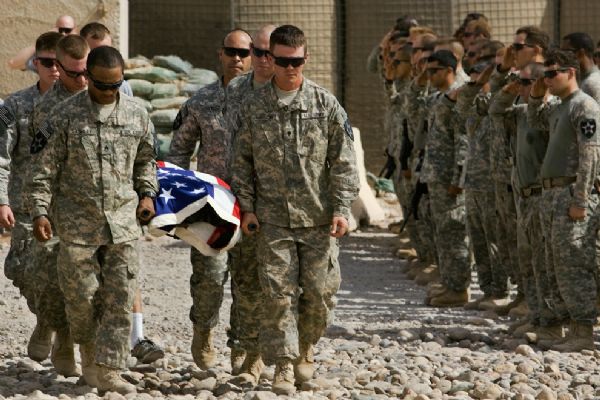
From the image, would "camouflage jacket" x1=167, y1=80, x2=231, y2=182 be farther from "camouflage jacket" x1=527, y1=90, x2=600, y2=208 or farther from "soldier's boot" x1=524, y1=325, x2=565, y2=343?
"soldier's boot" x1=524, y1=325, x2=565, y2=343

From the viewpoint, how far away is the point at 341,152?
8.00 m

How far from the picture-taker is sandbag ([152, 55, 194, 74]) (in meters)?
19.2

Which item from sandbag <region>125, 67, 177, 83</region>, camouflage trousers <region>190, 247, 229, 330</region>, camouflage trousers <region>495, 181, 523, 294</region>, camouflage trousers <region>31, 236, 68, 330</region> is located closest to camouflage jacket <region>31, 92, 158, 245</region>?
camouflage trousers <region>31, 236, 68, 330</region>

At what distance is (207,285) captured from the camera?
882 cm

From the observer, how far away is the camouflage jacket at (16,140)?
902 cm

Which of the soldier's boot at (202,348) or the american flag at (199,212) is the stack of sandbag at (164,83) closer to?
the soldier's boot at (202,348)

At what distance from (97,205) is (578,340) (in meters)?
3.35

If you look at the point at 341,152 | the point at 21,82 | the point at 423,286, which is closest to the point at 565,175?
the point at 341,152

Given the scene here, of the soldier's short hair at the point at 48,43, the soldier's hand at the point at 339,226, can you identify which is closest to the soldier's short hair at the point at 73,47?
the soldier's short hair at the point at 48,43

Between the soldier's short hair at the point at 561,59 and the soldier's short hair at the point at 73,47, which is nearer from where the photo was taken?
the soldier's short hair at the point at 73,47

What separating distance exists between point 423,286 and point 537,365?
15.1ft

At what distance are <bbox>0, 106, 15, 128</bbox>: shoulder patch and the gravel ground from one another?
1.39 metres

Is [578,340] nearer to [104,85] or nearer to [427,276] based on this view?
[104,85]

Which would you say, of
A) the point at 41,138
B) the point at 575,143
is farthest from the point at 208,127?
the point at 575,143
